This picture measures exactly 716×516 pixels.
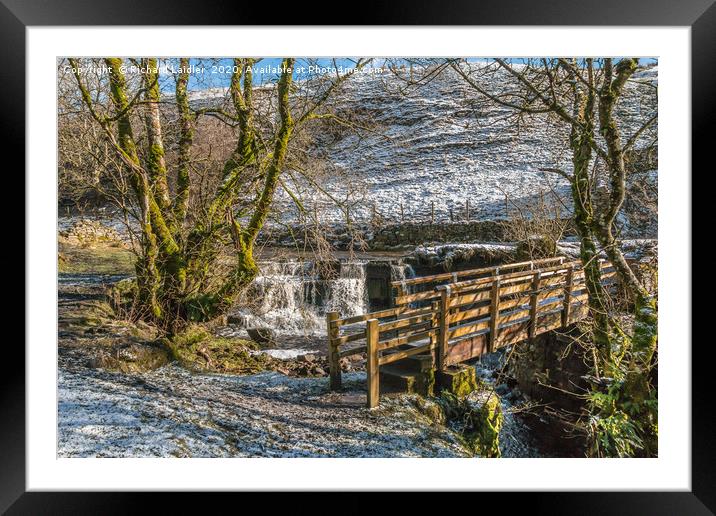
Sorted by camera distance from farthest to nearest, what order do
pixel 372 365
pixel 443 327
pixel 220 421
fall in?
pixel 443 327
pixel 372 365
pixel 220 421

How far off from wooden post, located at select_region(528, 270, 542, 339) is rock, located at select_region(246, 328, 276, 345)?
2.11 m

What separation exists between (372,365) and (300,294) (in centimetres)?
82

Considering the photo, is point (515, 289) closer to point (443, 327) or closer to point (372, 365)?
point (443, 327)

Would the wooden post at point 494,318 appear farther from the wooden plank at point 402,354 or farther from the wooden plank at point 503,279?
the wooden plank at point 402,354

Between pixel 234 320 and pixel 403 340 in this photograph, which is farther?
pixel 234 320

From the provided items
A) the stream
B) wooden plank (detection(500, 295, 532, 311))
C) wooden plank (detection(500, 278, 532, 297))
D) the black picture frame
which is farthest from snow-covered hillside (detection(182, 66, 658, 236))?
the stream

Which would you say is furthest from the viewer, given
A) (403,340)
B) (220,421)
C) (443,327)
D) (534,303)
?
(534,303)

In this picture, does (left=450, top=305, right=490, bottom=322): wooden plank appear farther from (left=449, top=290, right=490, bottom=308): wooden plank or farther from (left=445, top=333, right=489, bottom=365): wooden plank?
(left=445, top=333, right=489, bottom=365): wooden plank

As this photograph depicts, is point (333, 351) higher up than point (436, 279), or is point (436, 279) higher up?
point (436, 279)

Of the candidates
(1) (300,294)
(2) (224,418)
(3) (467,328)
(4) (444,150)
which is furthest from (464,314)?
(2) (224,418)
